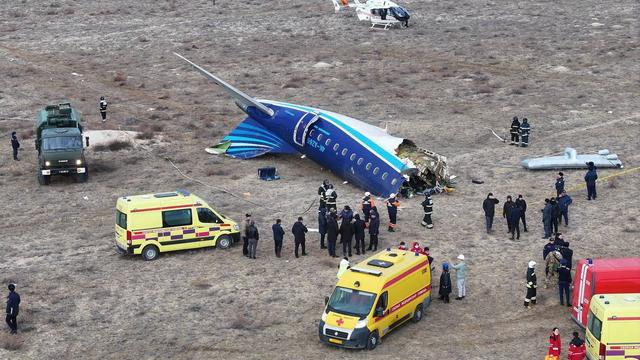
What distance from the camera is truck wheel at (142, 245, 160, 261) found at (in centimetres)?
3355

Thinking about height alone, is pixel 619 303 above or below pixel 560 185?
below

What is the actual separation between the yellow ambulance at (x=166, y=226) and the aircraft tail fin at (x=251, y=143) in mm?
10523

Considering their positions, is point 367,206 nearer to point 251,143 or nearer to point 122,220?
point 122,220

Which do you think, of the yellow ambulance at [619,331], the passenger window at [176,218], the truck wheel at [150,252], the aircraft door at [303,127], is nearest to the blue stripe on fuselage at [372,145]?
the aircraft door at [303,127]

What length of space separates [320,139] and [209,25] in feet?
108

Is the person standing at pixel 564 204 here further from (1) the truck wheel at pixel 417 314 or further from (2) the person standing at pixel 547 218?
(1) the truck wheel at pixel 417 314

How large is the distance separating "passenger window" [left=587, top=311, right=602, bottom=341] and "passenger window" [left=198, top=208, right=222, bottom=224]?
13.1 m

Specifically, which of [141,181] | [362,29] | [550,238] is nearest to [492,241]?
[550,238]

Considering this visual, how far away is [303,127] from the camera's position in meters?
43.0

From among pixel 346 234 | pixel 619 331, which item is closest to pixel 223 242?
pixel 346 234

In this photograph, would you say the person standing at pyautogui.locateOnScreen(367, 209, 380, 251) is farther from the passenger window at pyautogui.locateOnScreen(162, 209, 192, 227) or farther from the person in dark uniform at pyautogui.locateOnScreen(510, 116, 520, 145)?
the person in dark uniform at pyautogui.locateOnScreen(510, 116, 520, 145)

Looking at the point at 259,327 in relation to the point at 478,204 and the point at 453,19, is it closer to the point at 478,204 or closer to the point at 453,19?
the point at 478,204

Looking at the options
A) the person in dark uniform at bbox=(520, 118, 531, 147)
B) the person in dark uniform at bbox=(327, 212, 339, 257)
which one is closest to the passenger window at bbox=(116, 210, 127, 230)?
the person in dark uniform at bbox=(327, 212, 339, 257)

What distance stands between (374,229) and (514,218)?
462cm
